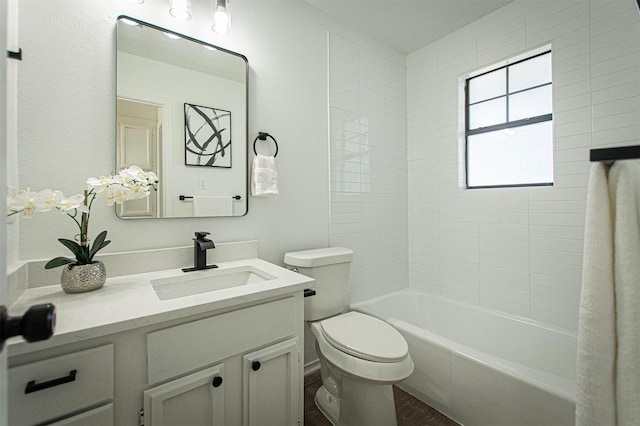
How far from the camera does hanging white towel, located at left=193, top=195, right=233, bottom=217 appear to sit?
59.1 inches

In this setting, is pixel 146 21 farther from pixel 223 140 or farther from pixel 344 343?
pixel 344 343

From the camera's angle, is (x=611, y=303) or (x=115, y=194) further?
(x=115, y=194)

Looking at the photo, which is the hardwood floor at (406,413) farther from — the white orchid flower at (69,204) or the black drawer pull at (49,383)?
the white orchid flower at (69,204)

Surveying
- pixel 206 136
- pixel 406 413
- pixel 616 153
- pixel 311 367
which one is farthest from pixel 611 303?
pixel 311 367

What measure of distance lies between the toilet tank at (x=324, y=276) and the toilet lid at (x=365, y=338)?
0.11 metres

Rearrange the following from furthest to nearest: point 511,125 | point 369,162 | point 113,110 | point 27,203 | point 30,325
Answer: point 369,162 < point 511,125 < point 113,110 < point 27,203 < point 30,325

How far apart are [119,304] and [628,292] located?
1313 mm

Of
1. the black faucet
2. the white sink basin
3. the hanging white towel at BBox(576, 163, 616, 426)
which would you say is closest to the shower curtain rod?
the hanging white towel at BBox(576, 163, 616, 426)

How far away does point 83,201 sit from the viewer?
3.69ft

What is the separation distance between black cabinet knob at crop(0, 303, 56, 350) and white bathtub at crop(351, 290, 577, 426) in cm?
167

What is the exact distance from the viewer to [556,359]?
168 cm

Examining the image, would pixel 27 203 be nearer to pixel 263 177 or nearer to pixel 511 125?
pixel 263 177

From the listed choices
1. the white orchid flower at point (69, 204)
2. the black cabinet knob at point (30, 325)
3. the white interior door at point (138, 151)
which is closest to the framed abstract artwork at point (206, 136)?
the white interior door at point (138, 151)

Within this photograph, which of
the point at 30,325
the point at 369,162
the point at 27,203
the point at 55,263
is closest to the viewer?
the point at 30,325
